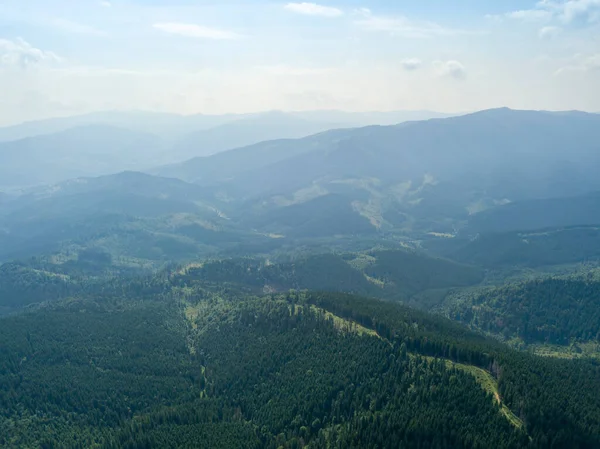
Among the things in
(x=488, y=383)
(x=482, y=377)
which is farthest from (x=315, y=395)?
(x=488, y=383)

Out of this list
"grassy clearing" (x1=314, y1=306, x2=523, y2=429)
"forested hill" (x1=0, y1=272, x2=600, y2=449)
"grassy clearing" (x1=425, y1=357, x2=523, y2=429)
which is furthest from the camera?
"grassy clearing" (x1=314, y1=306, x2=523, y2=429)

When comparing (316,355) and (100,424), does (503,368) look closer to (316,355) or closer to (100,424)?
(316,355)

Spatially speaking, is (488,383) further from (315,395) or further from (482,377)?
(315,395)

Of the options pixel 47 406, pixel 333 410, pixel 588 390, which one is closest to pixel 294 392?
pixel 333 410

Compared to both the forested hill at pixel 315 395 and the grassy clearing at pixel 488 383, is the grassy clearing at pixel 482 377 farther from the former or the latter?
the forested hill at pixel 315 395

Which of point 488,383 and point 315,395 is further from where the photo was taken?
point 315,395

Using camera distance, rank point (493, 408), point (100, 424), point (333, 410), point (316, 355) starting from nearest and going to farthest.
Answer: point (493, 408) < point (333, 410) < point (100, 424) < point (316, 355)

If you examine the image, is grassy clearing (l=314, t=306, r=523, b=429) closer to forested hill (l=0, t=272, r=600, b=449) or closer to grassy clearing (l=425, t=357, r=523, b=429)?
grassy clearing (l=425, t=357, r=523, b=429)

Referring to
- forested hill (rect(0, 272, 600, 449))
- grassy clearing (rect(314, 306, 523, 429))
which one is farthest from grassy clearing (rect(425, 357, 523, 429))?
forested hill (rect(0, 272, 600, 449))
